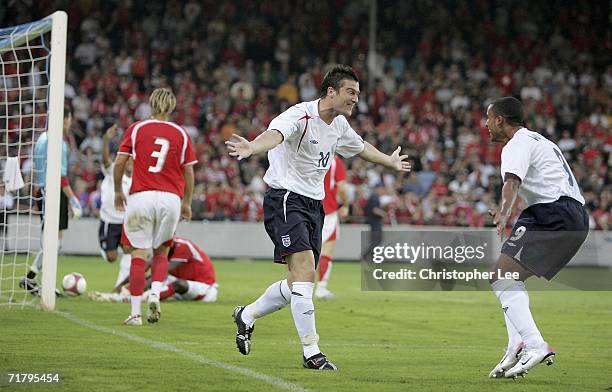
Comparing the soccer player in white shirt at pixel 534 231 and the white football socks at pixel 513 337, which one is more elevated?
the soccer player in white shirt at pixel 534 231

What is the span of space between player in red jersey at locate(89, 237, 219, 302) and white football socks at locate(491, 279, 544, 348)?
21.2 ft

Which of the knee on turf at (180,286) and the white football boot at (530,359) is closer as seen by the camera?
the white football boot at (530,359)

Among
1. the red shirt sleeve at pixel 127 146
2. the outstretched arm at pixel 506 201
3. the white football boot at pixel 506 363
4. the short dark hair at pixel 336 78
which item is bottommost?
the white football boot at pixel 506 363

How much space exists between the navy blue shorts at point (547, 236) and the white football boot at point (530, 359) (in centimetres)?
58

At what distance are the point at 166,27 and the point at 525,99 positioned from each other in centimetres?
1091

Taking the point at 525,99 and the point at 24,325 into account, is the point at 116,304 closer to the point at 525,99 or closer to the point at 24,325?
the point at 24,325

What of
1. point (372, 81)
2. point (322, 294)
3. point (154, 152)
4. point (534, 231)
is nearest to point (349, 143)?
point (534, 231)

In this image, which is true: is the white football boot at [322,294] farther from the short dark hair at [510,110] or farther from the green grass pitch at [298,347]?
the short dark hair at [510,110]

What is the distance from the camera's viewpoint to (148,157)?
36.6ft

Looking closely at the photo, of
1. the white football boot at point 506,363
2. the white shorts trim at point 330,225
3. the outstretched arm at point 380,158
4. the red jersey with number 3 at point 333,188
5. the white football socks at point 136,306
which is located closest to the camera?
the white football boot at point 506,363

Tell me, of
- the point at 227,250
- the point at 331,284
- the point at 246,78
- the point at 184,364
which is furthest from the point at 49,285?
the point at 246,78

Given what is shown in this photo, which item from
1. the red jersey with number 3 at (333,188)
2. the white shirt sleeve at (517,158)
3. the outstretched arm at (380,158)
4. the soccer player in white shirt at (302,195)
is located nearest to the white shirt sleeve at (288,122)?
the soccer player in white shirt at (302,195)

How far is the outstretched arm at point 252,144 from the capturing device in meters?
7.18

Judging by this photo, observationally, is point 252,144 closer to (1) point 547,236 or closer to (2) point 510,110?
(2) point 510,110
